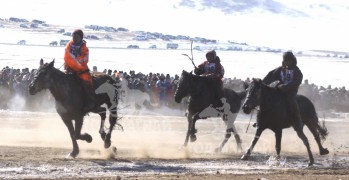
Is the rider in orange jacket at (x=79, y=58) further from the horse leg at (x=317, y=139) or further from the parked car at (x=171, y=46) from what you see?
the parked car at (x=171, y=46)

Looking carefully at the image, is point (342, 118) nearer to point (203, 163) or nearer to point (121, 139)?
point (121, 139)

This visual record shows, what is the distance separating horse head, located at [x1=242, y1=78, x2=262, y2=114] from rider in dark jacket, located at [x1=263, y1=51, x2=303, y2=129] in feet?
2.19

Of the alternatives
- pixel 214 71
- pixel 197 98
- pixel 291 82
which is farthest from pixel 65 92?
pixel 291 82

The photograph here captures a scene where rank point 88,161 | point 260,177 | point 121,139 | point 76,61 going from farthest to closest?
point 121,139 → point 76,61 → point 88,161 → point 260,177

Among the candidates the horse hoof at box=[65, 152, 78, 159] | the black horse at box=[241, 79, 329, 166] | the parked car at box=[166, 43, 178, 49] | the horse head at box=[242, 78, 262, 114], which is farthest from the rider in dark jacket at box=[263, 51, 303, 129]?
the parked car at box=[166, 43, 178, 49]

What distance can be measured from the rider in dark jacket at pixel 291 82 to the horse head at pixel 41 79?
211 inches

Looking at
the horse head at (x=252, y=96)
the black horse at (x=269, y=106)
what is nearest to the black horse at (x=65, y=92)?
the horse head at (x=252, y=96)

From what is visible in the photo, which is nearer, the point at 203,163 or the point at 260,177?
the point at 260,177

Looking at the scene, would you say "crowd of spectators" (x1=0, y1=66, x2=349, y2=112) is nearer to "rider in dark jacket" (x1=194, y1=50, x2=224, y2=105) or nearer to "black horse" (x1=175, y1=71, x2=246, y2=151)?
"rider in dark jacket" (x1=194, y1=50, x2=224, y2=105)

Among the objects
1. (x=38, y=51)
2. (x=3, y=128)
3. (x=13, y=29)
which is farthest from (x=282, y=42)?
(x=3, y=128)

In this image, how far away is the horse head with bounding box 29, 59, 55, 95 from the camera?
1697 centimetres

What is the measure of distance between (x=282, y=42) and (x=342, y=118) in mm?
101071

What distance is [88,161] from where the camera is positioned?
16.4 metres

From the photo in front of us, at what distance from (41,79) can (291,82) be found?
19.0ft
